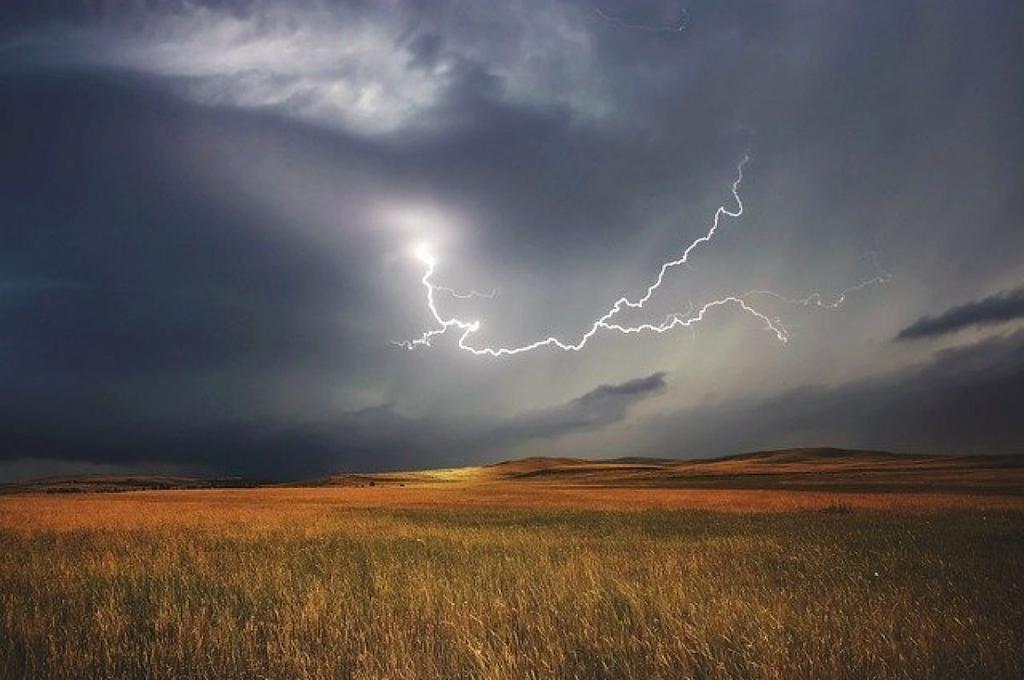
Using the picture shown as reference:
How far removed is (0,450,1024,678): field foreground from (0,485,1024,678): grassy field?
4 cm

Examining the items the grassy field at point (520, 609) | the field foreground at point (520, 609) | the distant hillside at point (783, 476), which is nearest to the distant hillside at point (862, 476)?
the distant hillside at point (783, 476)

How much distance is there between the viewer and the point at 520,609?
688 cm

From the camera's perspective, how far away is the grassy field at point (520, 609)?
5418mm

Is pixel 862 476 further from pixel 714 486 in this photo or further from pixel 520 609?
pixel 520 609

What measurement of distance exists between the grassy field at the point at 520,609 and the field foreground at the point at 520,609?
38 millimetres

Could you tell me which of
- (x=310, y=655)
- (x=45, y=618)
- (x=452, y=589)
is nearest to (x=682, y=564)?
(x=452, y=589)

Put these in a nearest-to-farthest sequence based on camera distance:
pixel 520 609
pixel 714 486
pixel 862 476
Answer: pixel 520 609
pixel 714 486
pixel 862 476

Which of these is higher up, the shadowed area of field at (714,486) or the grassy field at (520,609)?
the grassy field at (520,609)

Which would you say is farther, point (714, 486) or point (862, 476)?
point (862, 476)

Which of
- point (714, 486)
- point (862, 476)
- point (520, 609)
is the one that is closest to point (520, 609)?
point (520, 609)

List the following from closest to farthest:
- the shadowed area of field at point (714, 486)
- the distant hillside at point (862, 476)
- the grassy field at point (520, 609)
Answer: the grassy field at point (520, 609)
the shadowed area of field at point (714, 486)
the distant hillside at point (862, 476)

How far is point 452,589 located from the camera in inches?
Answer: 350

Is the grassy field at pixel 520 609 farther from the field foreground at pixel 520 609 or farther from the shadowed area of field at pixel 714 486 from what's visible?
the shadowed area of field at pixel 714 486

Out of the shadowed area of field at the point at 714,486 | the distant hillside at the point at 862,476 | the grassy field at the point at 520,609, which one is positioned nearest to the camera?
the grassy field at the point at 520,609
